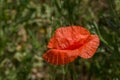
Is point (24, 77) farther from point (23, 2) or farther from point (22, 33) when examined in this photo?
point (22, 33)

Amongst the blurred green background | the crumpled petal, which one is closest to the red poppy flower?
the crumpled petal

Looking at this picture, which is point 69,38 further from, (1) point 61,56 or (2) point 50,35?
(2) point 50,35

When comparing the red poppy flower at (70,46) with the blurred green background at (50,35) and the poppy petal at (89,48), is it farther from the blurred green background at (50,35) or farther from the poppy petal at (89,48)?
the blurred green background at (50,35)

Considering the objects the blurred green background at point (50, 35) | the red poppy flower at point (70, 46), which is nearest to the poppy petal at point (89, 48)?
the red poppy flower at point (70, 46)

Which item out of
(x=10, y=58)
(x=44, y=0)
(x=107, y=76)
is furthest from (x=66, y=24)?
(x=44, y=0)

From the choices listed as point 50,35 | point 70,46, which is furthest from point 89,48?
point 50,35
